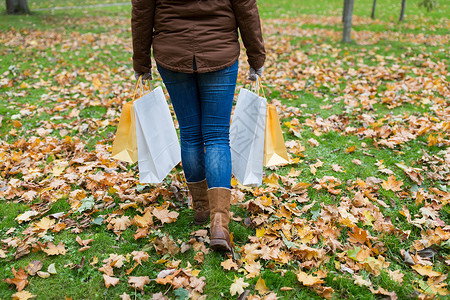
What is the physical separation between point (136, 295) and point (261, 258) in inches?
31.7

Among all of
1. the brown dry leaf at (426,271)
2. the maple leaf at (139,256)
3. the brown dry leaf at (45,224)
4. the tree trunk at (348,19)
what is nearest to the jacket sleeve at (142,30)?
the maple leaf at (139,256)

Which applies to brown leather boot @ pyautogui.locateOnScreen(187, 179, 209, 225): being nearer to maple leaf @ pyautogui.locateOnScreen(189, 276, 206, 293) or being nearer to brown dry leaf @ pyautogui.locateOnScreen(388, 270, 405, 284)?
maple leaf @ pyautogui.locateOnScreen(189, 276, 206, 293)

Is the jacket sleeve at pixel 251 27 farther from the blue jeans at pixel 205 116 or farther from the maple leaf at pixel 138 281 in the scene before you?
the maple leaf at pixel 138 281

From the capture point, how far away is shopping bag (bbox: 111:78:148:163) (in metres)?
2.57

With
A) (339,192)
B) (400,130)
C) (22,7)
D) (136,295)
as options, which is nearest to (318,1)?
(22,7)

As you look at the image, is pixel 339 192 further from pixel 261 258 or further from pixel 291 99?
pixel 291 99

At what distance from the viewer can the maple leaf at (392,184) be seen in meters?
3.09

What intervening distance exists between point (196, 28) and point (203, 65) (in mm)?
208

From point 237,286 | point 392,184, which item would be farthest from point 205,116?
point 392,184

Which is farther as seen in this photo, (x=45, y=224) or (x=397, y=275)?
(x=45, y=224)

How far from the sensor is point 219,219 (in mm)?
2289

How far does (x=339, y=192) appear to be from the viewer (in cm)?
307

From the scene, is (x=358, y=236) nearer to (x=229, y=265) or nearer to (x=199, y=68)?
(x=229, y=265)

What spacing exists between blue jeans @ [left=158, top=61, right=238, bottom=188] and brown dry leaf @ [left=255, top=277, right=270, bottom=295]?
62cm
